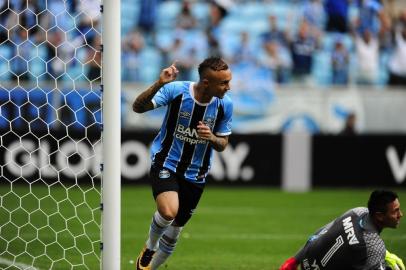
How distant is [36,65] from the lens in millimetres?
15438

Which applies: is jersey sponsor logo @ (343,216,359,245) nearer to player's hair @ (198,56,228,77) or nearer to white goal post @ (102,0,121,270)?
player's hair @ (198,56,228,77)

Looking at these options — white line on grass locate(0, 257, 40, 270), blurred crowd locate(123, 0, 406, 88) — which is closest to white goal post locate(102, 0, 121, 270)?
white line on grass locate(0, 257, 40, 270)

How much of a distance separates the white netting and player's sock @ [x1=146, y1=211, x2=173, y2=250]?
2472mm

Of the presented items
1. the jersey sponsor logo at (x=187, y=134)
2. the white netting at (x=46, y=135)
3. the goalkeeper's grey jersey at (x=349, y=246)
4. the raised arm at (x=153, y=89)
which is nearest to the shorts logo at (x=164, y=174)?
the jersey sponsor logo at (x=187, y=134)

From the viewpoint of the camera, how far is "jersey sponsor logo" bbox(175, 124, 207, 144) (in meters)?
6.93

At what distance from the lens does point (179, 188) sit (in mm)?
7012

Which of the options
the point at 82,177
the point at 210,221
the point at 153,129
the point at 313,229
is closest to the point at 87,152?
the point at 82,177

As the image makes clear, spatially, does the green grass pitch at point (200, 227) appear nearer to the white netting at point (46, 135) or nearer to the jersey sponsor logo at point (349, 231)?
the white netting at point (46, 135)

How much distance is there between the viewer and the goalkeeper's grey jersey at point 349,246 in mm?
6145

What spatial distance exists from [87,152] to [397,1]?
8020 mm

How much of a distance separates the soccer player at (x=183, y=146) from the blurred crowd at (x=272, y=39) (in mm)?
9024

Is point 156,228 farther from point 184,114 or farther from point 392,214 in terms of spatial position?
point 392,214

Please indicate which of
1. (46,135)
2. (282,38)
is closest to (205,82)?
(46,135)

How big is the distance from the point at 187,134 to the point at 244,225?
4.52m
